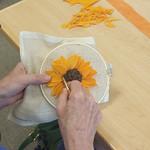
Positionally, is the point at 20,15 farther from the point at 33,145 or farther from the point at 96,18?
the point at 33,145

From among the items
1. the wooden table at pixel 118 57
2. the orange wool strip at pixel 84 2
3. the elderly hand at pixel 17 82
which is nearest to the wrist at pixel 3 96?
the elderly hand at pixel 17 82

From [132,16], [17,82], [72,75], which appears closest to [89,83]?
[72,75]

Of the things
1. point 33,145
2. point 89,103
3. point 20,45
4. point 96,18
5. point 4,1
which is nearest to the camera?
point 89,103

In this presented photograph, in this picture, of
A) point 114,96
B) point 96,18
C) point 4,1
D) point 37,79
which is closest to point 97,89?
point 114,96

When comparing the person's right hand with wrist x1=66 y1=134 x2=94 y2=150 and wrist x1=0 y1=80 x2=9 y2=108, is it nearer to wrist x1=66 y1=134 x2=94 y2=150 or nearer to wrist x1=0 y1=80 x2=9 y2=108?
wrist x1=66 y1=134 x2=94 y2=150

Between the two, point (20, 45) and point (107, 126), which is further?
point (20, 45)

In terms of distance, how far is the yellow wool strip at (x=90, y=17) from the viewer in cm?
92

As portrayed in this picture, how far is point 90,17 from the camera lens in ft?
3.07

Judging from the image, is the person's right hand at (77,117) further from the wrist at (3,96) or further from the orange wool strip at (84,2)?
the orange wool strip at (84,2)

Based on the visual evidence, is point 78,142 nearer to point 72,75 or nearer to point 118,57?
point 72,75

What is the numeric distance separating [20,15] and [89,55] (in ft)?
0.93

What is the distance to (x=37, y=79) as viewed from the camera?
761mm

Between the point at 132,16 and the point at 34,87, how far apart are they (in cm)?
38

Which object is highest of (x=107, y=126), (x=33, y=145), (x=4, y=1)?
(x=107, y=126)
